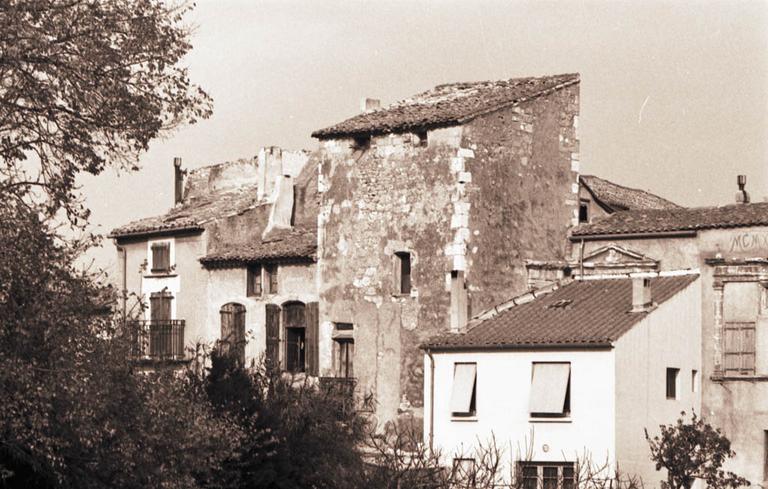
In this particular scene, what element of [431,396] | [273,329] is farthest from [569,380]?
[273,329]

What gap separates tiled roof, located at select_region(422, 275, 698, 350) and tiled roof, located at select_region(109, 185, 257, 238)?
1163cm

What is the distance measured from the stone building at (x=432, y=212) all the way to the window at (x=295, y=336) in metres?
1.77

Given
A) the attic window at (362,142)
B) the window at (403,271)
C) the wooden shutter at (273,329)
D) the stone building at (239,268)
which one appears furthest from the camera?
the wooden shutter at (273,329)

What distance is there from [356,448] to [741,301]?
9231mm

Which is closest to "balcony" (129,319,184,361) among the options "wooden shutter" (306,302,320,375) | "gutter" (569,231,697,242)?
"wooden shutter" (306,302,320,375)

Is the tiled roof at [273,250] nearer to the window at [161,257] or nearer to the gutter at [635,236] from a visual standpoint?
the window at [161,257]

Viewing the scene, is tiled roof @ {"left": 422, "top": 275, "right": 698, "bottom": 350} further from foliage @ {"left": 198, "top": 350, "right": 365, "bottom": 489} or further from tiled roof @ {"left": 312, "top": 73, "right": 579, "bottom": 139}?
tiled roof @ {"left": 312, "top": 73, "right": 579, "bottom": 139}

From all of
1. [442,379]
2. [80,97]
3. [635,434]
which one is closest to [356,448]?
Result: [442,379]

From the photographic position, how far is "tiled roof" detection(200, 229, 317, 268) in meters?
50.4

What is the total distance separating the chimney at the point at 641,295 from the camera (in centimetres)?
4297

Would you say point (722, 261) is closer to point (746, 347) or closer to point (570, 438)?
point (746, 347)

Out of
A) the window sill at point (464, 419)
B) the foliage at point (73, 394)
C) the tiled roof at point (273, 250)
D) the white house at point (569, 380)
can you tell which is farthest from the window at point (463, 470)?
the tiled roof at point (273, 250)

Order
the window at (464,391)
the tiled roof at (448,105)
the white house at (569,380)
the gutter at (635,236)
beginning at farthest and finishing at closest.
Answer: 1. the tiled roof at (448,105)
2. the gutter at (635,236)
3. the window at (464,391)
4. the white house at (569,380)

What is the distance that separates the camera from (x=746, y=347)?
43.4 m
